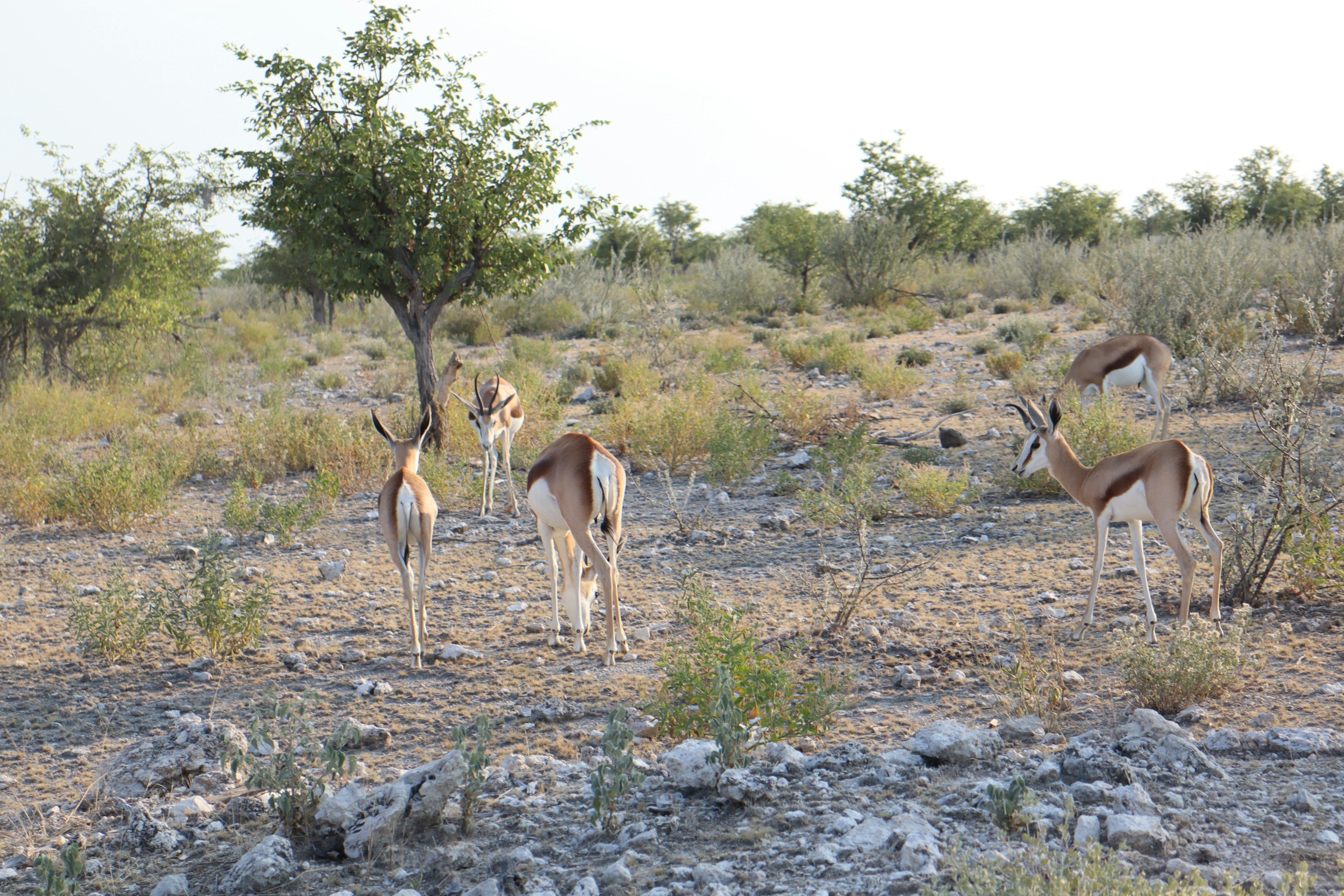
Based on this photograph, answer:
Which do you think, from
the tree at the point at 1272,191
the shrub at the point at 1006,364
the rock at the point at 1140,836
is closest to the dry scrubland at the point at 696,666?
the rock at the point at 1140,836

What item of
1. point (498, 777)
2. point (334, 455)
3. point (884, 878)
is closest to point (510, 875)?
point (498, 777)

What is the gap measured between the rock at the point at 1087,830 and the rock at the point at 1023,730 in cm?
94

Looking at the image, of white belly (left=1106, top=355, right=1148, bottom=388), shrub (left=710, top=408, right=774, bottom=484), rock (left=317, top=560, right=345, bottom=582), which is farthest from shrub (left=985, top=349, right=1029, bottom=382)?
rock (left=317, top=560, right=345, bottom=582)

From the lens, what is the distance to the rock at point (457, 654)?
5770mm

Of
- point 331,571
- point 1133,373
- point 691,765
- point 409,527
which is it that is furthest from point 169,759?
point 1133,373

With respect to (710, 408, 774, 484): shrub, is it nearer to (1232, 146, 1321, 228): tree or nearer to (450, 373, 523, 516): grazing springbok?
(450, 373, 523, 516): grazing springbok

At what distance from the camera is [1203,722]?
4320 millimetres

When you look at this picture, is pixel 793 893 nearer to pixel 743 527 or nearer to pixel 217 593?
pixel 217 593

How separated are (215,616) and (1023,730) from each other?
453cm

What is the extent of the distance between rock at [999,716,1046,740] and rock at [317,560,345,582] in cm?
508

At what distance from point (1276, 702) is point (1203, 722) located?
0.45 m

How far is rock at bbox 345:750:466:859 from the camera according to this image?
3518 mm

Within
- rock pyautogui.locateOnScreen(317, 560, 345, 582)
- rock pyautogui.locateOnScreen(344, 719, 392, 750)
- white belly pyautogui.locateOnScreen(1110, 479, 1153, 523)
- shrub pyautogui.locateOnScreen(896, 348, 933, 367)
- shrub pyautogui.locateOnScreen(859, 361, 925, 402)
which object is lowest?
rock pyautogui.locateOnScreen(344, 719, 392, 750)

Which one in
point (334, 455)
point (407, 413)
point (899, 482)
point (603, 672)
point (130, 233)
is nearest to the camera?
point (603, 672)
